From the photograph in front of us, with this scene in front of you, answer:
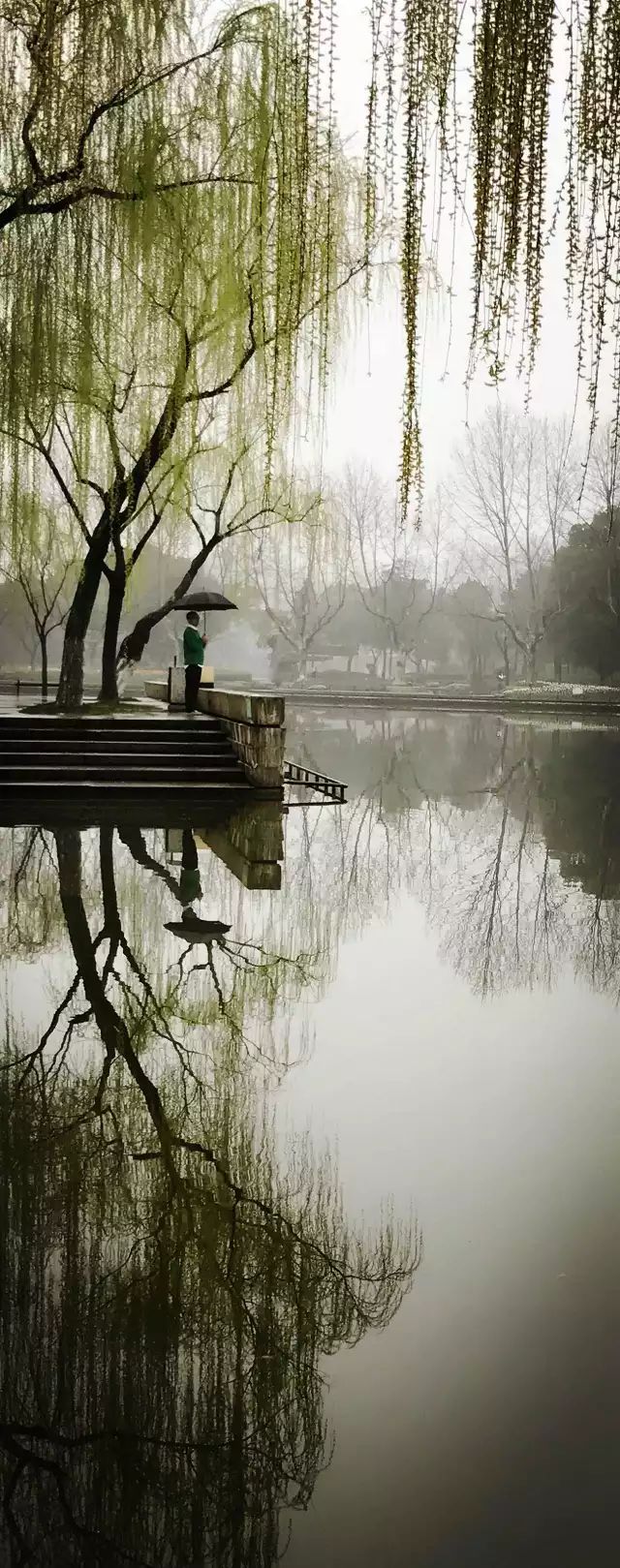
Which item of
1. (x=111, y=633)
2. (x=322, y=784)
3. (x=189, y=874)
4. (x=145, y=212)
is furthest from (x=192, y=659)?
(x=189, y=874)

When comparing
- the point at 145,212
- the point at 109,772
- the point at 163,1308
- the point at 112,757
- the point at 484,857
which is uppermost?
the point at 145,212

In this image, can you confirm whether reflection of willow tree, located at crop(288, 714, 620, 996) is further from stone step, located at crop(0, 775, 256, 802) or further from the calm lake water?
stone step, located at crop(0, 775, 256, 802)

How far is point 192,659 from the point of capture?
2114 cm

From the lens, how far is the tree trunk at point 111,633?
22375 millimetres

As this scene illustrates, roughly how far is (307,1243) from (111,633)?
20.0 metres

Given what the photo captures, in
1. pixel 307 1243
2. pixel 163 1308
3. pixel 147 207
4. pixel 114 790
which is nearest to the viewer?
pixel 163 1308

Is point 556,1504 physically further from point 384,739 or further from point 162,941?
point 384,739

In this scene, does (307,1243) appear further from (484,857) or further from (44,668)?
(44,668)

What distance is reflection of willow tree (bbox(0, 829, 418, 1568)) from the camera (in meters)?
2.48

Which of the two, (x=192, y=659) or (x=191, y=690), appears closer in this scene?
(x=192, y=659)

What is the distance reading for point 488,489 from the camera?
57.1 metres

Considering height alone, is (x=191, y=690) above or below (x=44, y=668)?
below

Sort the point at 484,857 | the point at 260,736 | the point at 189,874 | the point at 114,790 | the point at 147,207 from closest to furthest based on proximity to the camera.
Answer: the point at 189,874
the point at 484,857
the point at 147,207
the point at 260,736
the point at 114,790

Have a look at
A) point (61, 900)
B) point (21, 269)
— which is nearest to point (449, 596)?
point (21, 269)
